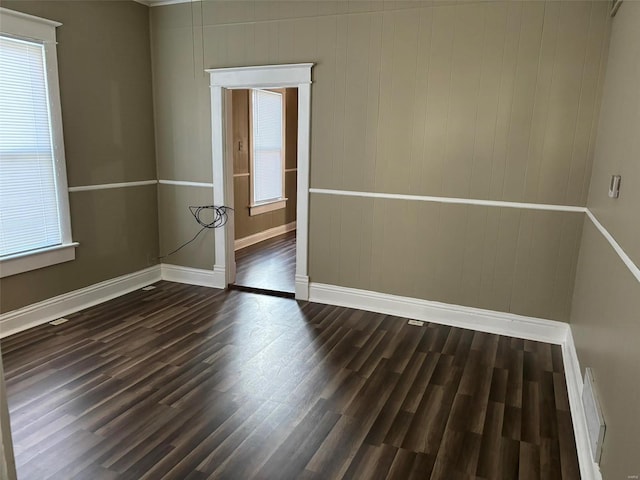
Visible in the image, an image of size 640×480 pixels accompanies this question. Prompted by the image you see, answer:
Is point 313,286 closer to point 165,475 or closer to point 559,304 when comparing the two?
point 559,304

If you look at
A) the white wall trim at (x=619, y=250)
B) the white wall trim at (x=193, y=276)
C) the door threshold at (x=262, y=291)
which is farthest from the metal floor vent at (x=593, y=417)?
the white wall trim at (x=193, y=276)

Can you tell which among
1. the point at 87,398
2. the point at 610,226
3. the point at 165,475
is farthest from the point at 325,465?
the point at 610,226

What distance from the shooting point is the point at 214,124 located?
455 centimetres

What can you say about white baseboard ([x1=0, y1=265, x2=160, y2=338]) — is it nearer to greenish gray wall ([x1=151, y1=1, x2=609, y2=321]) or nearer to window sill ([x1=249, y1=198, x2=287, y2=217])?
greenish gray wall ([x1=151, y1=1, x2=609, y2=321])

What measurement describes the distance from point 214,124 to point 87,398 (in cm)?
278

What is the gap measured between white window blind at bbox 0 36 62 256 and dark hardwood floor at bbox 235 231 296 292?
1.96 meters

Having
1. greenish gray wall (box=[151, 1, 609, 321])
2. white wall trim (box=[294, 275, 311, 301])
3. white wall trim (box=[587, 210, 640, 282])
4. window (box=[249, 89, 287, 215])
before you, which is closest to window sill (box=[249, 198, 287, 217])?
window (box=[249, 89, 287, 215])

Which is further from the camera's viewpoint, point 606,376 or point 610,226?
point 610,226

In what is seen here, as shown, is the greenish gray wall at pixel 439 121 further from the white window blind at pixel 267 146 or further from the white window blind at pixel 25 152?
the white window blind at pixel 267 146

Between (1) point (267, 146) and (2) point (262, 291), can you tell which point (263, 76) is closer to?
(2) point (262, 291)

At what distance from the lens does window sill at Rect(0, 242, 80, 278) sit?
3.47m

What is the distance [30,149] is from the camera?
11.8 ft

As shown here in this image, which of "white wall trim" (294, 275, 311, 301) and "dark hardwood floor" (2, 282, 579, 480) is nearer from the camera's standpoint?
"dark hardwood floor" (2, 282, 579, 480)

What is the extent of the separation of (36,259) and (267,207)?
3.70 metres
